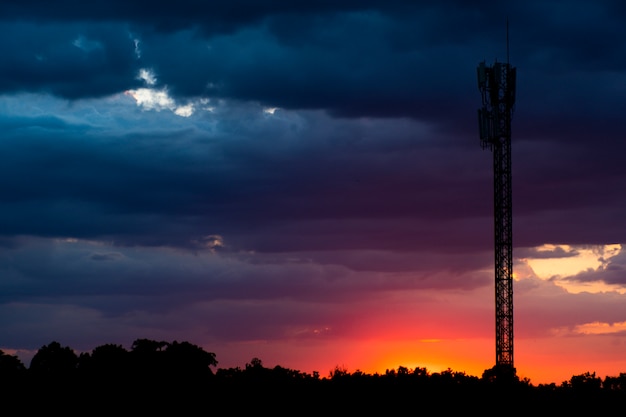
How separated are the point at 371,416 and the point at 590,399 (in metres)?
22.2

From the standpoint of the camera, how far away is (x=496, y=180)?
399 ft

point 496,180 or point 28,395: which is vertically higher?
point 496,180

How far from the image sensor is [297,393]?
114500 millimetres

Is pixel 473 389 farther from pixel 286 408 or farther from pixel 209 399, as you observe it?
pixel 209 399

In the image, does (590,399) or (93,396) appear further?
(93,396)

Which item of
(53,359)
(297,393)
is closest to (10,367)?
(53,359)

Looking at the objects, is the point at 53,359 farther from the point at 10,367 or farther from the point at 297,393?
the point at 297,393

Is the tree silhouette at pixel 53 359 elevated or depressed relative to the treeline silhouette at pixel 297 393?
elevated

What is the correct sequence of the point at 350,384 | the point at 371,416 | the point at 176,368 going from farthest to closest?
the point at 176,368
the point at 350,384
the point at 371,416

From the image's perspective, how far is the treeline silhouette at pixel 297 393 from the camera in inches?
→ 4301

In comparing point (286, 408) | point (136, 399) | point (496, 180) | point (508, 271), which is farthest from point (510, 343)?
point (136, 399)

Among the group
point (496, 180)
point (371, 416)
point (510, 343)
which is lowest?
point (371, 416)

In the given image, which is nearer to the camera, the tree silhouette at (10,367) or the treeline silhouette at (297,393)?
the treeline silhouette at (297,393)

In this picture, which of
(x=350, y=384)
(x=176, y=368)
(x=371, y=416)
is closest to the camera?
(x=371, y=416)
